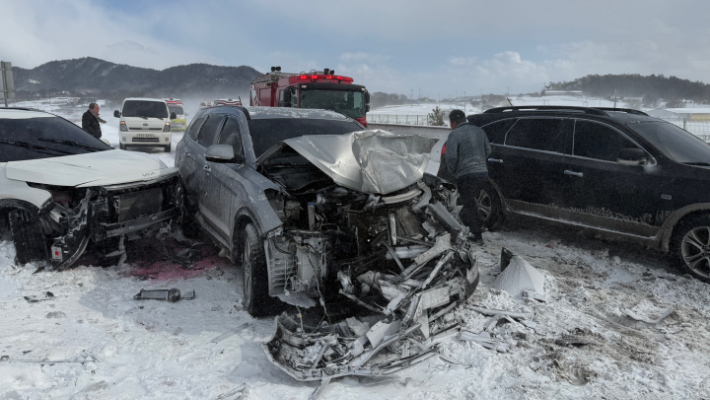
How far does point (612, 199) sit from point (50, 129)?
692 cm

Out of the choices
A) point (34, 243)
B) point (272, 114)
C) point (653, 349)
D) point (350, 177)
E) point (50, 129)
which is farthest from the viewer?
point (50, 129)

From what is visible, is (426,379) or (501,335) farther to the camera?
(501,335)

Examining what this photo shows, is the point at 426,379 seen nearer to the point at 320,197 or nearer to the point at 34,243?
the point at 320,197

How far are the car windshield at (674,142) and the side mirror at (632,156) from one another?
→ 21cm

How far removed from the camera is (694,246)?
495cm

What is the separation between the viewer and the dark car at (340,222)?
362cm

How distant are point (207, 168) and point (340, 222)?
7.50ft

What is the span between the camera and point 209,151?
4.50 m

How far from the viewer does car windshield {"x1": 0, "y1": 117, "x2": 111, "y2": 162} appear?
527 cm

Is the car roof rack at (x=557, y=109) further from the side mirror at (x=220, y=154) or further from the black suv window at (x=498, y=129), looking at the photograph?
the side mirror at (x=220, y=154)

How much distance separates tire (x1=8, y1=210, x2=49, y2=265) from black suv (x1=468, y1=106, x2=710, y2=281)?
5.57 metres

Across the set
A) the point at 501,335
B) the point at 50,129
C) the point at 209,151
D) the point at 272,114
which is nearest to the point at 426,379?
the point at 501,335

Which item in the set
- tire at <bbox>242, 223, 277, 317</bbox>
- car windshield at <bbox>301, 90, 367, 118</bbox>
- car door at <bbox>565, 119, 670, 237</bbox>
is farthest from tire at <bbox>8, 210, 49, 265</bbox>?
car windshield at <bbox>301, 90, 367, 118</bbox>

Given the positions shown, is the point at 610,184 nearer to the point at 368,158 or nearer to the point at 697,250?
the point at 697,250
